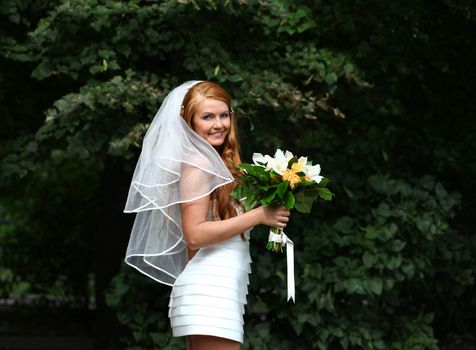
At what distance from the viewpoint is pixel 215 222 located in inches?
152

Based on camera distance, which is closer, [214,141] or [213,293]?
[213,293]

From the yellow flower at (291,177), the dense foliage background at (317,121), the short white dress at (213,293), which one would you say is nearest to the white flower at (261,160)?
the yellow flower at (291,177)

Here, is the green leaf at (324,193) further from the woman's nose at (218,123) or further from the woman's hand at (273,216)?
the woman's nose at (218,123)

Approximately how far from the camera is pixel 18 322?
10312 mm

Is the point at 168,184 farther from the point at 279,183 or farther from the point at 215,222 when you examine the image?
the point at 279,183

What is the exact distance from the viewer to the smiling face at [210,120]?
4.06 meters

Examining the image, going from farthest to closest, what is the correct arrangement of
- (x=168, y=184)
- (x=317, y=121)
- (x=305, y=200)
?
1. (x=317, y=121)
2. (x=168, y=184)
3. (x=305, y=200)

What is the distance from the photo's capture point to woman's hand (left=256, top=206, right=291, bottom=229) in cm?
385

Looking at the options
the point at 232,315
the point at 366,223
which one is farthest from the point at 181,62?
the point at 232,315

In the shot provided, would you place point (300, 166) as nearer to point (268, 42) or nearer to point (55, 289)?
point (268, 42)

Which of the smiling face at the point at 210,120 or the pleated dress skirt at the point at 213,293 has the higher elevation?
the smiling face at the point at 210,120

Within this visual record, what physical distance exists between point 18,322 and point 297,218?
16.4ft

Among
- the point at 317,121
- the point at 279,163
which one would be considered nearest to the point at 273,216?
the point at 279,163

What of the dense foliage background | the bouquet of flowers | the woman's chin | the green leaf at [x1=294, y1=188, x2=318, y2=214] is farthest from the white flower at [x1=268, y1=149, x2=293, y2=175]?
the dense foliage background
